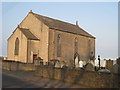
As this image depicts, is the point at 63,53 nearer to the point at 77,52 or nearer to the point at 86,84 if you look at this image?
the point at 77,52

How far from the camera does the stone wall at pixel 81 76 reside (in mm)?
11039

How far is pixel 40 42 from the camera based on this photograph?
32312mm

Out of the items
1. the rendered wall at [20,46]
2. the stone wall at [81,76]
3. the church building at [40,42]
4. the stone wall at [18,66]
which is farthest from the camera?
the church building at [40,42]

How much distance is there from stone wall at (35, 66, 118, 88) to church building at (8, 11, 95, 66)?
12.9m

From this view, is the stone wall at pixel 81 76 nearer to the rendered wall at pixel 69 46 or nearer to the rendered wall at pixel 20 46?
the rendered wall at pixel 20 46

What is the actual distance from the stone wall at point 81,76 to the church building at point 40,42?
1291 cm

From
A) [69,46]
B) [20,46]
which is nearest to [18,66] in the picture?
[20,46]

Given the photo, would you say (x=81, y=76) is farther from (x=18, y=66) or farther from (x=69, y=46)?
(x=69, y=46)

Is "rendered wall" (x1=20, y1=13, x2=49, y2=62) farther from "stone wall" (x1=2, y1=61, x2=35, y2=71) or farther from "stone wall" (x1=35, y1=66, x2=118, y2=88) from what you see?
"stone wall" (x1=35, y1=66, x2=118, y2=88)

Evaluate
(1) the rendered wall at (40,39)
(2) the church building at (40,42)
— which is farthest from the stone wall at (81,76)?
(1) the rendered wall at (40,39)

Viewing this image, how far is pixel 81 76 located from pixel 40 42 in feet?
66.7

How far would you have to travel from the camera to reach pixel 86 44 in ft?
141

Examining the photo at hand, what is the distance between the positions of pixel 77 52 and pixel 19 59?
1541cm

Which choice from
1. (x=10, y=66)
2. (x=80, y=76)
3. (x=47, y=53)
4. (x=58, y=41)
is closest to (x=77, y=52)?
(x=58, y=41)
